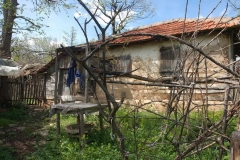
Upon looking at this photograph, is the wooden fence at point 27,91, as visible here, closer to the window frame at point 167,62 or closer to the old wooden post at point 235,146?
the window frame at point 167,62

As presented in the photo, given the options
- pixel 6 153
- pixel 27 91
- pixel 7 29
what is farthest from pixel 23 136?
pixel 7 29

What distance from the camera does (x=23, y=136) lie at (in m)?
6.31

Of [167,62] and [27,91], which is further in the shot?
[27,91]

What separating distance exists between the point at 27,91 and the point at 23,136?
6596 millimetres

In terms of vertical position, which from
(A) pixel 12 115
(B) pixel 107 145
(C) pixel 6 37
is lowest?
(B) pixel 107 145

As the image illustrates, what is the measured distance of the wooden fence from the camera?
11188 millimetres

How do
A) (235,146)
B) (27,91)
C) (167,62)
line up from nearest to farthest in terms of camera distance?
(235,146), (167,62), (27,91)

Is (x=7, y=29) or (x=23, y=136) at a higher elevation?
(x=7, y=29)

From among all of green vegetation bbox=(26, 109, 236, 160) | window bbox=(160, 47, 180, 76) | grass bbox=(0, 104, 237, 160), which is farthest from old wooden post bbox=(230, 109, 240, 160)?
window bbox=(160, 47, 180, 76)

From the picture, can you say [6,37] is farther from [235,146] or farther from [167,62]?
[235,146]

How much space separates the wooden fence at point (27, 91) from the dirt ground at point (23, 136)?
3.51 meters

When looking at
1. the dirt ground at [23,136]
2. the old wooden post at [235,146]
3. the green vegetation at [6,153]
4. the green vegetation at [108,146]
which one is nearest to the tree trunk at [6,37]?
the dirt ground at [23,136]

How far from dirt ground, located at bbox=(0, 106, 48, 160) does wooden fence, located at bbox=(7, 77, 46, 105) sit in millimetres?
3510

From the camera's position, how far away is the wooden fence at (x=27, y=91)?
11188 mm
